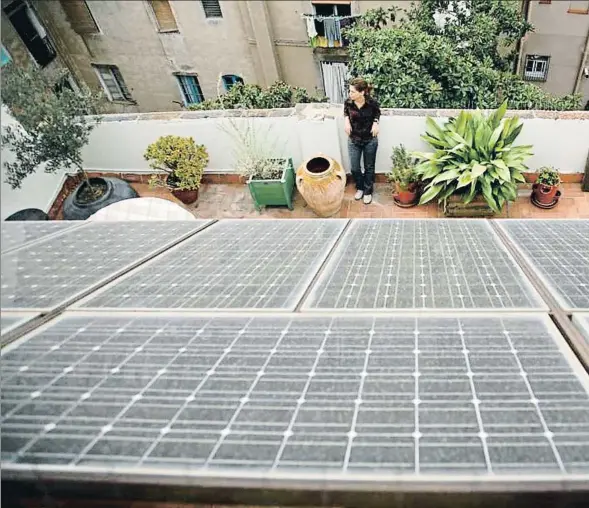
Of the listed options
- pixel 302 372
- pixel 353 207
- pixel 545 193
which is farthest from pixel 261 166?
pixel 302 372

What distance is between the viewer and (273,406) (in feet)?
5.44

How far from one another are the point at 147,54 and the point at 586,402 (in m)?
14.7

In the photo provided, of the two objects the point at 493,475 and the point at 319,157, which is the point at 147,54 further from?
the point at 493,475

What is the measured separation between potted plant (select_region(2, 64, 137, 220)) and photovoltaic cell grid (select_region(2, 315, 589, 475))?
16.3 ft

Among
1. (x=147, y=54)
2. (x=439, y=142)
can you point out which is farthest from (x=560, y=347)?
(x=147, y=54)

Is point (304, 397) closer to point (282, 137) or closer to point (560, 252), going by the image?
point (560, 252)

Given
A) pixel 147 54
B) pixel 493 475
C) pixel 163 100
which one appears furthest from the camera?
pixel 163 100

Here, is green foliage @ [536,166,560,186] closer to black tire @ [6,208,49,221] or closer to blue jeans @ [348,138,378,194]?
blue jeans @ [348,138,378,194]

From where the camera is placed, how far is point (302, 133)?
6539 mm

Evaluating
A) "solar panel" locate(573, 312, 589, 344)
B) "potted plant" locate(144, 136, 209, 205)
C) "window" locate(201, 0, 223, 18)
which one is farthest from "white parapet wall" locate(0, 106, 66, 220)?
"window" locate(201, 0, 223, 18)

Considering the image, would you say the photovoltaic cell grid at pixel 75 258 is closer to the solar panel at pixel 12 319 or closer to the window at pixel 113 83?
the solar panel at pixel 12 319

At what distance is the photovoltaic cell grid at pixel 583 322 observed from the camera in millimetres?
2010

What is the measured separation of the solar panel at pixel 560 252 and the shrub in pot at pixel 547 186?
2425 mm

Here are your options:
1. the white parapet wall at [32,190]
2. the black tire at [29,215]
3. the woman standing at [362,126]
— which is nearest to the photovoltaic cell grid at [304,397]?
the woman standing at [362,126]
